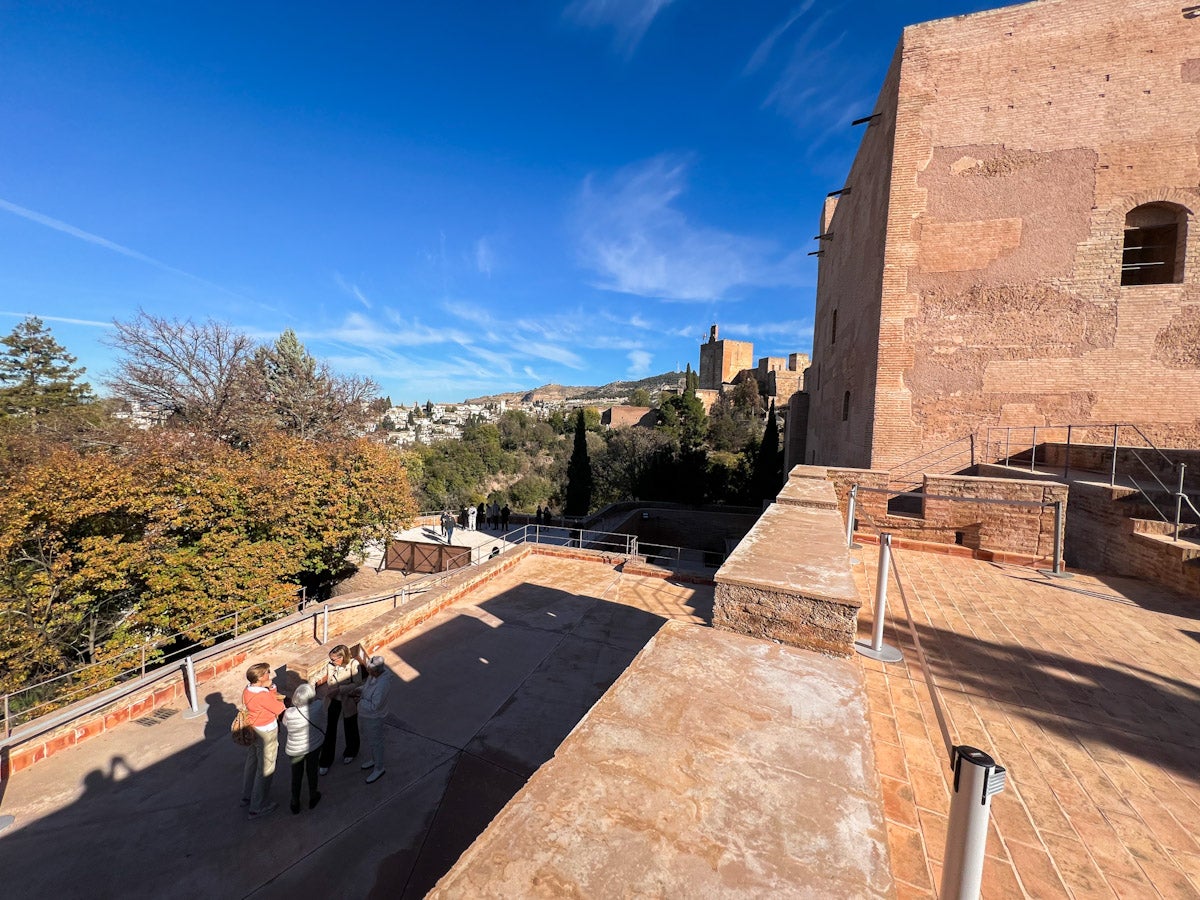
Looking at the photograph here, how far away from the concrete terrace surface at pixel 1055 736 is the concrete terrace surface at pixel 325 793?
1.25 meters

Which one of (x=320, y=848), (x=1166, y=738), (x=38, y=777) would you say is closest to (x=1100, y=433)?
(x=1166, y=738)

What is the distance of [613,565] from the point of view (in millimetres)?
8133

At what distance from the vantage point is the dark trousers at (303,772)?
10.4 feet

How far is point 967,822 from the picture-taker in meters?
1.04

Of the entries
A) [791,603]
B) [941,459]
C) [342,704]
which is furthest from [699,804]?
[941,459]

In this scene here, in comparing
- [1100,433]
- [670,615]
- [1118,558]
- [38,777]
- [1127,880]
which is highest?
[1100,433]

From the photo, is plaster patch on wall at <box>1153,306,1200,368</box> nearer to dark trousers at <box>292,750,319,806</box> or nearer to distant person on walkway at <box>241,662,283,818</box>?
dark trousers at <box>292,750,319,806</box>

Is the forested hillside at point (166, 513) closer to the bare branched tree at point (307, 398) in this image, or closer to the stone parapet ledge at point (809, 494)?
the bare branched tree at point (307, 398)

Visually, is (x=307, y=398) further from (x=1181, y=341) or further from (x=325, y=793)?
(x=1181, y=341)

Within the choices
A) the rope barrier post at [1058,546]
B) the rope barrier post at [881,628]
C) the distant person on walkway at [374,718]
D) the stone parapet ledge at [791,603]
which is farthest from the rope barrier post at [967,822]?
the rope barrier post at [1058,546]

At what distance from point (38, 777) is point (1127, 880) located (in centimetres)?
673

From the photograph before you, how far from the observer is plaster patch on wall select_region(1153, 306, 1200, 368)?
8.82 meters

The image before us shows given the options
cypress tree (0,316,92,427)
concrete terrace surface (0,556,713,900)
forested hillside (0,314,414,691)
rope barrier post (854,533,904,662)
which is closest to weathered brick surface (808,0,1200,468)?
rope barrier post (854,533,904,662)

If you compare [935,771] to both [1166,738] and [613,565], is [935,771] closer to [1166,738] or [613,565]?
[1166,738]
